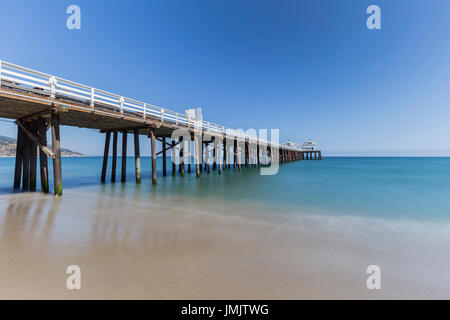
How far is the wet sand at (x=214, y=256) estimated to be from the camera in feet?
7.75

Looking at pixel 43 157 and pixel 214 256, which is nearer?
pixel 214 256

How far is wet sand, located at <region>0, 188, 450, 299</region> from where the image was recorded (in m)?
2.36

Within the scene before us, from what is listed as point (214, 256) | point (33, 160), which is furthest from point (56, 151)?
point (214, 256)

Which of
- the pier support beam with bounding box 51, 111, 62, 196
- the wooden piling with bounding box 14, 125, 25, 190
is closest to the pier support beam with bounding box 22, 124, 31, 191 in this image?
the wooden piling with bounding box 14, 125, 25, 190

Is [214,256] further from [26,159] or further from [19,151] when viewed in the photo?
[19,151]

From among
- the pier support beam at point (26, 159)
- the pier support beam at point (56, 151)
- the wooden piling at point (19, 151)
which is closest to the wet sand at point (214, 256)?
the pier support beam at point (56, 151)

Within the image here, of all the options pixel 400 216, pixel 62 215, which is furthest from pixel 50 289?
pixel 400 216

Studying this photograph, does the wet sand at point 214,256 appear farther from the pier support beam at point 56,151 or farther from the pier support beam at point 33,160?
the pier support beam at point 33,160

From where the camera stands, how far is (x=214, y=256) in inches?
126

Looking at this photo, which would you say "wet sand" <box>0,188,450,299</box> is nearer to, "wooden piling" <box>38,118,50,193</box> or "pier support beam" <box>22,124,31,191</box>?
"wooden piling" <box>38,118,50,193</box>

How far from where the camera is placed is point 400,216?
20.6 ft

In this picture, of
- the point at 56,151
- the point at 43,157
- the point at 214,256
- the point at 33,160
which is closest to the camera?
the point at 214,256
